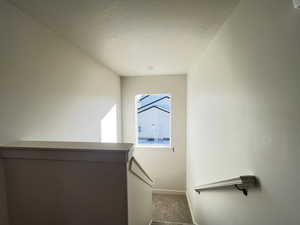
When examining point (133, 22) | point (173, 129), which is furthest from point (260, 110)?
point (173, 129)

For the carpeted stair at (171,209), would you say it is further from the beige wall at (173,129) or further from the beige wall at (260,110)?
the beige wall at (260,110)

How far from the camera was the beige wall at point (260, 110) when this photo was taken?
74 cm

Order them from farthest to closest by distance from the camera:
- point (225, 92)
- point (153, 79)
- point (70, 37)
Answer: point (153, 79)
point (70, 37)
point (225, 92)

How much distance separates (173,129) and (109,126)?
5.39 feet

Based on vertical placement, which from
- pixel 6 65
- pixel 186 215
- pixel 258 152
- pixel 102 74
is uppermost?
pixel 102 74

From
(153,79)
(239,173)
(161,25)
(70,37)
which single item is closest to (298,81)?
(239,173)

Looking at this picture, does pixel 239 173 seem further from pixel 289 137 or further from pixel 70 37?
pixel 70 37

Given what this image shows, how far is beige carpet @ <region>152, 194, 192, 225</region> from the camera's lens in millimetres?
3303

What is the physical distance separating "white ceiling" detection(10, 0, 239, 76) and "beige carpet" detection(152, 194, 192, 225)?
300 centimetres

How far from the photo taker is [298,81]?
68 cm

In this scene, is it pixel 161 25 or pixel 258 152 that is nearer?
pixel 258 152

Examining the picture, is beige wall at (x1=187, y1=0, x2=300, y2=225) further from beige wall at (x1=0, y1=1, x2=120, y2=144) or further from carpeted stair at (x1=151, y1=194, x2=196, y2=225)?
carpeted stair at (x1=151, y1=194, x2=196, y2=225)

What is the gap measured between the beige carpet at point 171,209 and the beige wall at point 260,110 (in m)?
1.86

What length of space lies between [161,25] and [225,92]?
0.89 meters
